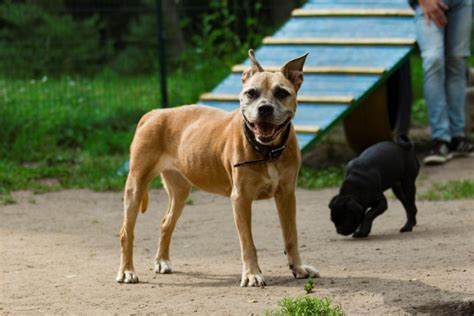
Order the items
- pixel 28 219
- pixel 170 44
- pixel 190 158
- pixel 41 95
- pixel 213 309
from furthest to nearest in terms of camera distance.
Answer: pixel 170 44 < pixel 41 95 < pixel 28 219 < pixel 190 158 < pixel 213 309

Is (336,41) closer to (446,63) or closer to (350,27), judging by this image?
(350,27)

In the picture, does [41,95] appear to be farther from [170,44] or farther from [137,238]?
[137,238]

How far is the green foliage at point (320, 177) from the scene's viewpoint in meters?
10.2

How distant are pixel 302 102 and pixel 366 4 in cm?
175

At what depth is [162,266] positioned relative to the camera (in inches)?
276

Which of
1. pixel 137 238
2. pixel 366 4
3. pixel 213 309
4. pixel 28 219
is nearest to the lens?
pixel 213 309

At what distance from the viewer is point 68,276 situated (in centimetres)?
691

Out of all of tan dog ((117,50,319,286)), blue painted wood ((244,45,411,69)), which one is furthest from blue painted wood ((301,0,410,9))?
tan dog ((117,50,319,286))

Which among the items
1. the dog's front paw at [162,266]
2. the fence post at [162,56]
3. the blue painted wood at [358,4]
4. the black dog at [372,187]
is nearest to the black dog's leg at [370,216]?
the black dog at [372,187]

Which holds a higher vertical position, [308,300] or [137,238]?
[308,300]

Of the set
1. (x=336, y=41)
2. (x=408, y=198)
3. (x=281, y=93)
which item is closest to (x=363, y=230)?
(x=408, y=198)

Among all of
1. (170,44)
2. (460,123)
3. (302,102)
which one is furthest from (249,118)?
(170,44)

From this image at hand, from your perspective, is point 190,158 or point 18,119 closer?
point 190,158

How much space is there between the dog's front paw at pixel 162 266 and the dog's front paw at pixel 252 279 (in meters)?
0.84
